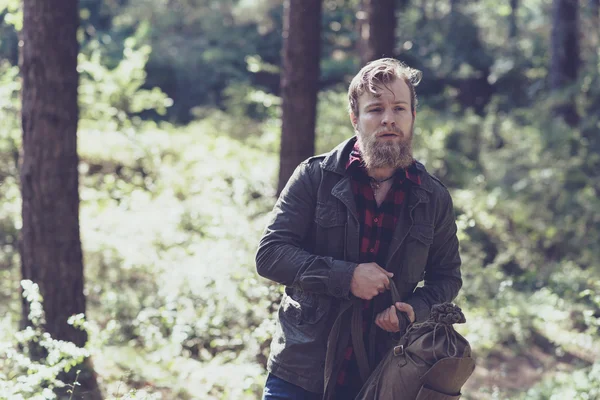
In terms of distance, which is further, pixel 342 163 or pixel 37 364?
pixel 37 364

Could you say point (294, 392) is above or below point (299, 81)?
below

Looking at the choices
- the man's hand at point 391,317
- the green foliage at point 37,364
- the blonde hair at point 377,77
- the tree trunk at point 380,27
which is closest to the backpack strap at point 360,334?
the man's hand at point 391,317

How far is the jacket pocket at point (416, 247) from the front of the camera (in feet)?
10.2

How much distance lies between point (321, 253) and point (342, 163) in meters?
0.41

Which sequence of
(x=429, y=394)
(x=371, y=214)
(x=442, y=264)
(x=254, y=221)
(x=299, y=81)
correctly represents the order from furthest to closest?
(x=254, y=221) → (x=299, y=81) → (x=442, y=264) → (x=371, y=214) → (x=429, y=394)

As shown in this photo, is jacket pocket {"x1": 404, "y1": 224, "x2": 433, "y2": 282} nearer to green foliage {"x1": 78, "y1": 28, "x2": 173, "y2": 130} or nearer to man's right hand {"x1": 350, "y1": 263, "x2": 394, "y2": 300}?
man's right hand {"x1": 350, "y1": 263, "x2": 394, "y2": 300}

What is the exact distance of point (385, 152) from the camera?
3.08m

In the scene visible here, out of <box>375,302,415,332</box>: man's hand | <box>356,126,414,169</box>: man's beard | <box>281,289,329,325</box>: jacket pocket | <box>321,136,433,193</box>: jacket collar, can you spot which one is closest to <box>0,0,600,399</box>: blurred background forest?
<box>281,289,329,325</box>: jacket pocket

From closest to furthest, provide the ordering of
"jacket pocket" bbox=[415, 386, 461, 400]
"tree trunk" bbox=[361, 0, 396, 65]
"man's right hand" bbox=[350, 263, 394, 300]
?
1. "jacket pocket" bbox=[415, 386, 461, 400]
2. "man's right hand" bbox=[350, 263, 394, 300]
3. "tree trunk" bbox=[361, 0, 396, 65]

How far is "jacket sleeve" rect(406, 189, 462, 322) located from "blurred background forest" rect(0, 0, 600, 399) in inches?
59.5

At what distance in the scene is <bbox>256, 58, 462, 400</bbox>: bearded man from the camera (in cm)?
305

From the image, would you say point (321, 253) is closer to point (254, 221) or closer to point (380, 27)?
point (380, 27)

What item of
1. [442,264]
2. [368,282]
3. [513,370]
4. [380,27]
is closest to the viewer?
[368,282]

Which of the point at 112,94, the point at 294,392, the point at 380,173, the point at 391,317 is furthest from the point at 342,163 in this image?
the point at 112,94
